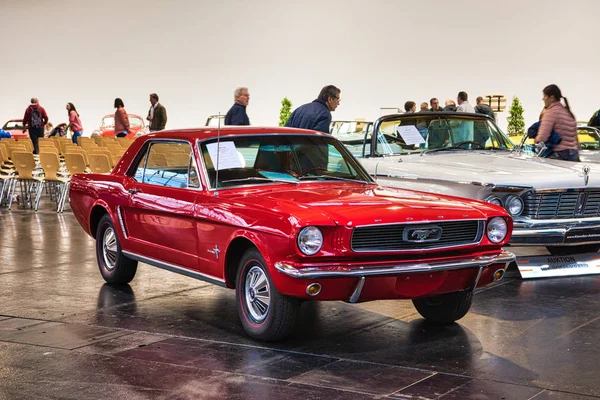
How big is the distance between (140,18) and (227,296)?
99.0 ft

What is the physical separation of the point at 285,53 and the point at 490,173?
26.4m

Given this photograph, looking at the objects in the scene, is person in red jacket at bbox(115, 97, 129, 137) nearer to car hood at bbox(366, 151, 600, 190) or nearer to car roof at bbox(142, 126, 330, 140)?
car hood at bbox(366, 151, 600, 190)

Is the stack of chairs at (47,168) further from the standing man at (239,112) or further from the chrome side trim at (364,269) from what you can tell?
the chrome side trim at (364,269)

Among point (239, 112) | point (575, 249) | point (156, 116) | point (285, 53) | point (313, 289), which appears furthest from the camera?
point (285, 53)

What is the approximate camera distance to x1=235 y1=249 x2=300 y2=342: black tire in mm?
5500

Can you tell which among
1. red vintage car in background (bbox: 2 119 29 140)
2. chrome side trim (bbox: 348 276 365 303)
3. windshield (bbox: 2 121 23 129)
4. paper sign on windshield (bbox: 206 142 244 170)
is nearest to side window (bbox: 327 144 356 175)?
paper sign on windshield (bbox: 206 142 244 170)

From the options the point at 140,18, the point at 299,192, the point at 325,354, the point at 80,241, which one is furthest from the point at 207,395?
the point at 140,18

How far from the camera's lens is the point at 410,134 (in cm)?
944

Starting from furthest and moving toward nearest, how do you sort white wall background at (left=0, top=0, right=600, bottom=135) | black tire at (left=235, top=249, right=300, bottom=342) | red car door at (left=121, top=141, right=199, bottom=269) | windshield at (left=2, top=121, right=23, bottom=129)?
windshield at (left=2, top=121, right=23, bottom=129) → white wall background at (left=0, top=0, right=600, bottom=135) → red car door at (left=121, top=141, right=199, bottom=269) → black tire at (left=235, top=249, right=300, bottom=342)

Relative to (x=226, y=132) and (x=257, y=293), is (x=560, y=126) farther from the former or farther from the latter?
(x=257, y=293)

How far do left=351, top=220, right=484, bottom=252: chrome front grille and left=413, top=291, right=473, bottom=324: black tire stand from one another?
0.52 meters

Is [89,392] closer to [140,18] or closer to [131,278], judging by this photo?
[131,278]

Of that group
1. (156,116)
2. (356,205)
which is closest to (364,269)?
(356,205)

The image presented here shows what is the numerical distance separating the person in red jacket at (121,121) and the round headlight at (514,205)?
15754mm
